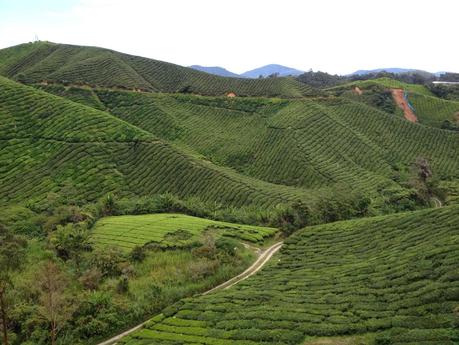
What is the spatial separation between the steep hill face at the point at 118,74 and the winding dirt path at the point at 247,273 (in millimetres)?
65920

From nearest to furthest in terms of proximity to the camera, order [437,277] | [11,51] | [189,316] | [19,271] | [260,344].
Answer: [260,344] → [437,277] → [189,316] → [19,271] → [11,51]

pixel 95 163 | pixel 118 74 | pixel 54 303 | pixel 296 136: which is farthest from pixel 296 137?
pixel 54 303

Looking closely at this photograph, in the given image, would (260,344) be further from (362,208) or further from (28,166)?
(28,166)

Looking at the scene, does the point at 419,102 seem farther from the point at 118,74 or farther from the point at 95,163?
the point at 95,163

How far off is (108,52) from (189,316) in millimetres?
110760

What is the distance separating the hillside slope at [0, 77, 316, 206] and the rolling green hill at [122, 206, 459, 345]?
2134 cm

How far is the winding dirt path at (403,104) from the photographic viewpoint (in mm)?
114000

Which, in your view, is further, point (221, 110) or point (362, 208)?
point (221, 110)

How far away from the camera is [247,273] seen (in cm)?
3934

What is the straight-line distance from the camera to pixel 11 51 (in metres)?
134

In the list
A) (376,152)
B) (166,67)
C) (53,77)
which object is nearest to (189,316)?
(376,152)

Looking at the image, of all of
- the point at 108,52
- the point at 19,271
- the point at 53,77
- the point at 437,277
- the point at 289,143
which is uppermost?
the point at 108,52

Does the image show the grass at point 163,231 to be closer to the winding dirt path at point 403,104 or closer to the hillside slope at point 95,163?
the hillside slope at point 95,163

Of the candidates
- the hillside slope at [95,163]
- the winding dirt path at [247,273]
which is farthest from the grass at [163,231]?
the hillside slope at [95,163]
